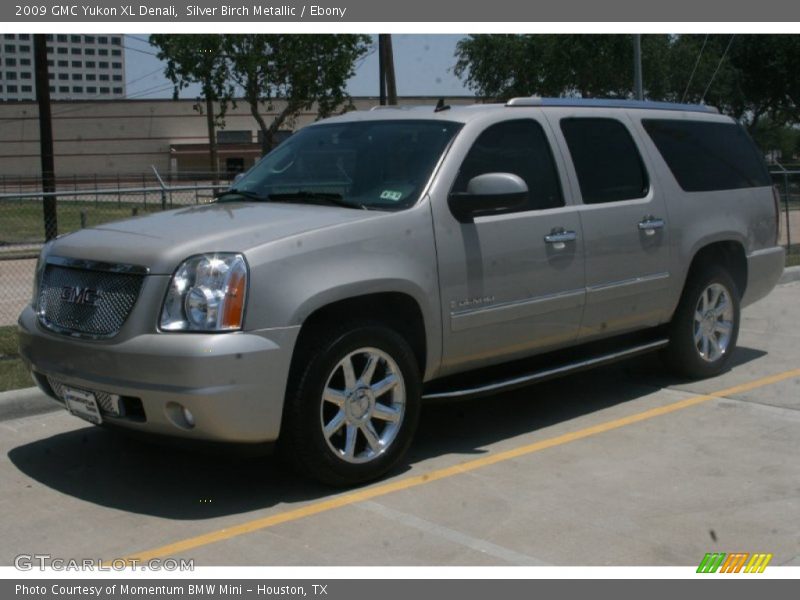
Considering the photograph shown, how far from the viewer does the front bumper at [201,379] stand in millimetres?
4832

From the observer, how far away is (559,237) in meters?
6.33

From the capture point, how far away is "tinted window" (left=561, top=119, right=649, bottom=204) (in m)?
6.72

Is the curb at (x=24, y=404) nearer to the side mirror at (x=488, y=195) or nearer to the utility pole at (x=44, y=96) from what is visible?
the side mirror at (x=488, y=195)

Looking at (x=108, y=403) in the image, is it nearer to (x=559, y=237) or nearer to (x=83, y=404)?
(x=83, y=404)

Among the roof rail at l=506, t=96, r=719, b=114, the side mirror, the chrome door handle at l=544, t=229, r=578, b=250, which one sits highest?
the roof rail at l=506, t=96, r=719, b=114

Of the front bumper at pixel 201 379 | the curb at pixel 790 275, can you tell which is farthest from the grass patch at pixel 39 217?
the front bumper at pixel 201 379

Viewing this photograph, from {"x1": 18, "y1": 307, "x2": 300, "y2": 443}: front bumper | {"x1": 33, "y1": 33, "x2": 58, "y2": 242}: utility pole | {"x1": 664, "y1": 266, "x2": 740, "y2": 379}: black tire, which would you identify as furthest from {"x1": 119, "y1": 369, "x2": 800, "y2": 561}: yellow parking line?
{"x1": 33, "y1": 33, "x2": 58, "y2": 242}: utility pole

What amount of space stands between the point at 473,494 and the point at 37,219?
19552 mm

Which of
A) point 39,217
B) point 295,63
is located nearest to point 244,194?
point 39,217

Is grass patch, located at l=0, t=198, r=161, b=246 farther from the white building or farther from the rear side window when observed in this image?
the white building

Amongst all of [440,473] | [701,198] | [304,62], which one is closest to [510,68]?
[304,62]

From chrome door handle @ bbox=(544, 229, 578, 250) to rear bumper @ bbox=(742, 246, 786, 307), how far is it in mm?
2259

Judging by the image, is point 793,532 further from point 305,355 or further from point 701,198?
point 701,198

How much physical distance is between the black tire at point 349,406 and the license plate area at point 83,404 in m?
0.93
